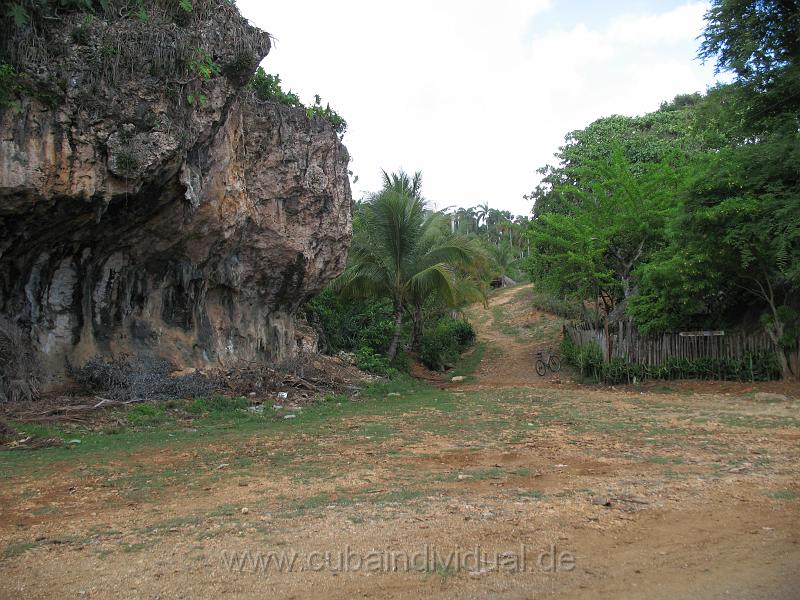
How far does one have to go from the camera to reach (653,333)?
18203 millimetres

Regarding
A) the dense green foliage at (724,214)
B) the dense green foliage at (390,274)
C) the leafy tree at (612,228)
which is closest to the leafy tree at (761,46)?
the dense green foliage at (724,214)

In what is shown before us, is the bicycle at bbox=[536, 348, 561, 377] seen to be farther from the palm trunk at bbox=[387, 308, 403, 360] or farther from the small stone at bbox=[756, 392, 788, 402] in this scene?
the small stone at bbox=[756, 392, 788, 402]

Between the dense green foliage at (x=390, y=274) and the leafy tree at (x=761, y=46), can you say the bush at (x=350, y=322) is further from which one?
the leafy tree at (x=761, y=46)

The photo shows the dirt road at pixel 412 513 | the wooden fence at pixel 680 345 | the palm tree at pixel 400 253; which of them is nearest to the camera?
the dirt road at pixel 412 513

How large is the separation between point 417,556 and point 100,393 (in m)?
9.50

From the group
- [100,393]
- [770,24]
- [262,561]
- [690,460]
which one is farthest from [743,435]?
[100,393]

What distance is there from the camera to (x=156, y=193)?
11625 millimetres

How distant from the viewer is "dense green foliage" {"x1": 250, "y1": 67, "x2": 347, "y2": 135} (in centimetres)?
1623

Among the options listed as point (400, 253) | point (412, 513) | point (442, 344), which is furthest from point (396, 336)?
point (412, 513)

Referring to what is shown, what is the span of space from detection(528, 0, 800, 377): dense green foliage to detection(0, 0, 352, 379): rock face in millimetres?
8928

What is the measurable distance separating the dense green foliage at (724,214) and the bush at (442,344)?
6294 mm

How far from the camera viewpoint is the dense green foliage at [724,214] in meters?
12.9

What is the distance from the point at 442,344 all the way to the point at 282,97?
12527 millimetres

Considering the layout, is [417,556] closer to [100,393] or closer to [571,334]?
[100,393]
